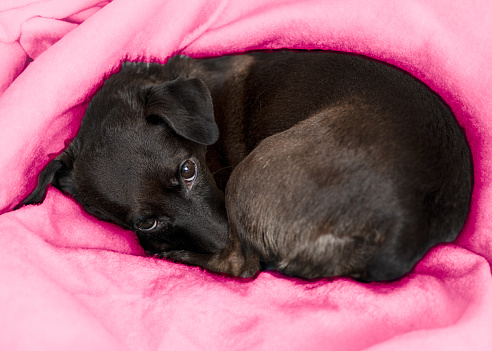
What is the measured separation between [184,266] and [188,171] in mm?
492

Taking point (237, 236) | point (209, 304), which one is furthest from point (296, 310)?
point (237, 236)

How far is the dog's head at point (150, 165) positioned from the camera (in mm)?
2369

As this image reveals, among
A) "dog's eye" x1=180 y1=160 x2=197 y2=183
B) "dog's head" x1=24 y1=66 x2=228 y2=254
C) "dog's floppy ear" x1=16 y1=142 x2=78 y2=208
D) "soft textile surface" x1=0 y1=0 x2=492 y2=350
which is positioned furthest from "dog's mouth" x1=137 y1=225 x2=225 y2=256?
"dog's floppy ear" x1=16 y1=142 x2=78 y2=208

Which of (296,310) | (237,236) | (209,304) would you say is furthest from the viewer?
(237,236)

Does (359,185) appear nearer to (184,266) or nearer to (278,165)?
(278,165)

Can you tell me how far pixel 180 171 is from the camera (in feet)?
8.00

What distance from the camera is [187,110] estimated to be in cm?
241

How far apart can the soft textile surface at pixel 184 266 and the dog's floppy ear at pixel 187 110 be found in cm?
35

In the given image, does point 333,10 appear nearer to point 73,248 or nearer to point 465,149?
point 465,149

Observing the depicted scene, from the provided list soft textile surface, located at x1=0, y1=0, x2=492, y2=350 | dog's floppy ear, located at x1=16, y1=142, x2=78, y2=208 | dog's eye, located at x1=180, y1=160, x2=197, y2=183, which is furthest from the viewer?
dog's eye, located at x1=180, y1=160, x2=197, y2=183

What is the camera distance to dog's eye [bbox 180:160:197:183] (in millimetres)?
2467

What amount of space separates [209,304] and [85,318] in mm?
497

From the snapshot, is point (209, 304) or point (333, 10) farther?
point (333, 10)

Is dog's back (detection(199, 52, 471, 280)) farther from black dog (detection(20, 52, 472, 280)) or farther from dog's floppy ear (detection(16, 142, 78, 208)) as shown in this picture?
dog's floppy ear (detection(16, 142, 78, 208))
